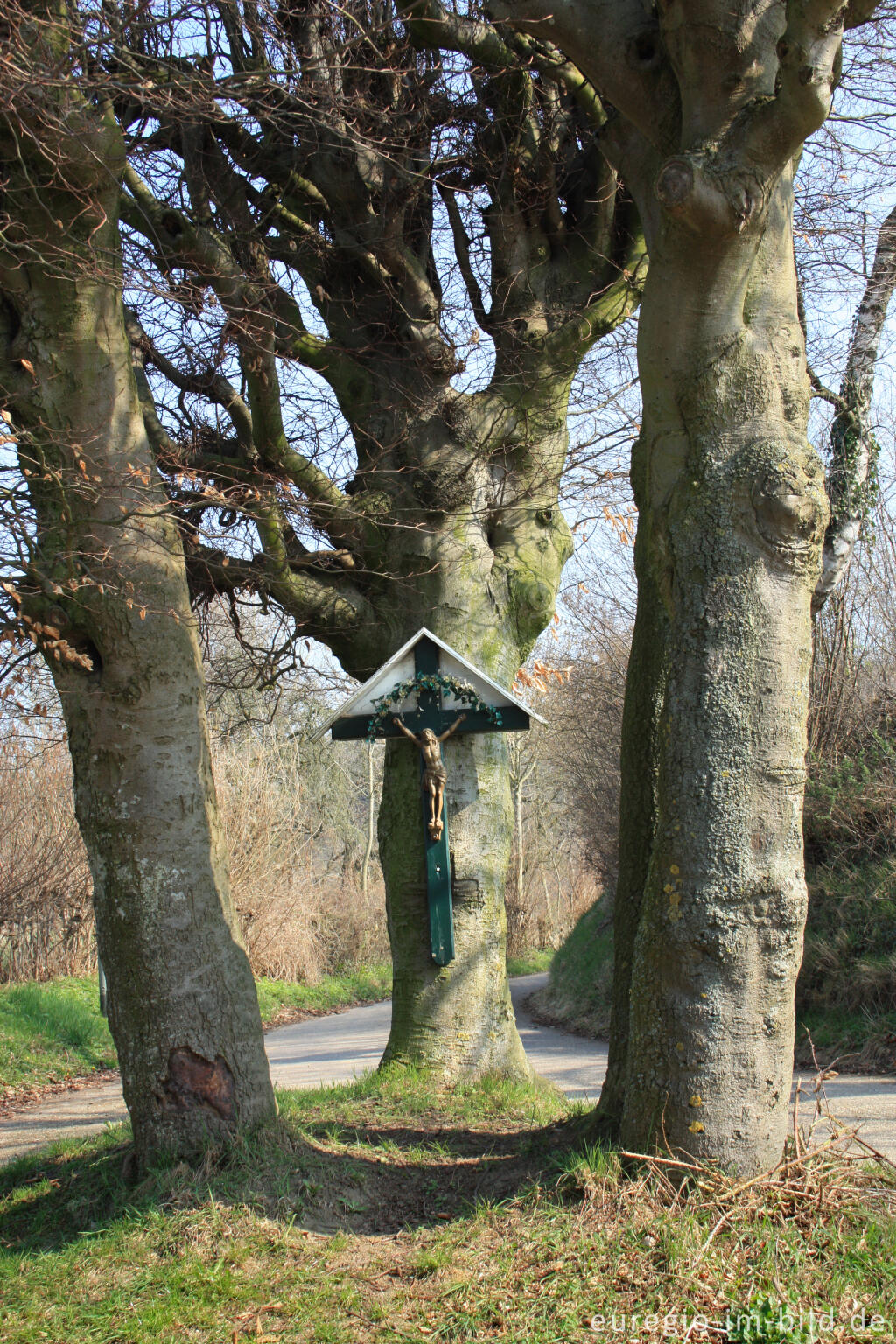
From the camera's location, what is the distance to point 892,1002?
370 inches

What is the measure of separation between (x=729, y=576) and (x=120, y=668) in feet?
9.85

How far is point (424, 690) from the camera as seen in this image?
636 centimetres

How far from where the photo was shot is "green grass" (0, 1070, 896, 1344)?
130 inches

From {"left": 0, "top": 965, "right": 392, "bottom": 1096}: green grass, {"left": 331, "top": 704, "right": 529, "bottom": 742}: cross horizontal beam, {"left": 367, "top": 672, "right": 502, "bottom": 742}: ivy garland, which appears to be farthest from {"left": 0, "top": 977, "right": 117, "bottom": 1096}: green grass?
{"left": 367, "top": 672, "right": 502, "bottom": 742}: ivy garland

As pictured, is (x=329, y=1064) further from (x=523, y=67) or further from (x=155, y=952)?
(x=523, y=67)

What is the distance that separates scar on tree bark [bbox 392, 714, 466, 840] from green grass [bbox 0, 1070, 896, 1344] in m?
1.92

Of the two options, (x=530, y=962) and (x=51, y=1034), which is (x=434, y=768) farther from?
(x=530, y=962)

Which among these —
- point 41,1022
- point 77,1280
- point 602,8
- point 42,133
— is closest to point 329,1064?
point 41,1022

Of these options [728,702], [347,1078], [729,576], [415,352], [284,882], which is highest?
[415,352]

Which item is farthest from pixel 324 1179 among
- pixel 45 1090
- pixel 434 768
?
pixel 45 1090

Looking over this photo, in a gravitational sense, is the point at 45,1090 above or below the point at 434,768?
below

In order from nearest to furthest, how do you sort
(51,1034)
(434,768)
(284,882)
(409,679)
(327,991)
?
(434,768)
(409,679)
(51,1034)
(327,991)
(284,882)

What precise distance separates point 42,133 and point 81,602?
225 centimetres

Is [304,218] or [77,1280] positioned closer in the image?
[77,1280]
